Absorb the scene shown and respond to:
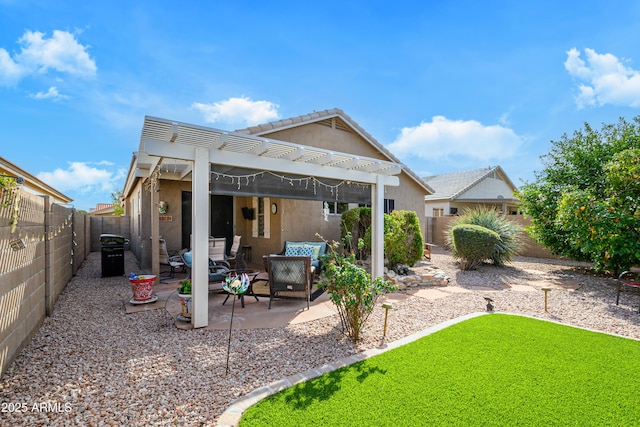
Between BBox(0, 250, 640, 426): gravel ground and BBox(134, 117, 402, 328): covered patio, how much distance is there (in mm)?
1062

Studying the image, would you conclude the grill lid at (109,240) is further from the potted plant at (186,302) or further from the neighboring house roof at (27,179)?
the potted plant at (186,302)

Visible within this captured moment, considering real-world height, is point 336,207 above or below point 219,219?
above

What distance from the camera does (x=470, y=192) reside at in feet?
75.1

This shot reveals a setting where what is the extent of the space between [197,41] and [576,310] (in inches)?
420

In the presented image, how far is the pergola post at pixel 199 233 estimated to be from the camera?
4832 mm

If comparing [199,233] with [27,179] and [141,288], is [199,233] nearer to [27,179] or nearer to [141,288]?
[141,288]

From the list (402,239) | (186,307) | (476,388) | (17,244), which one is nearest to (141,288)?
(186,307)

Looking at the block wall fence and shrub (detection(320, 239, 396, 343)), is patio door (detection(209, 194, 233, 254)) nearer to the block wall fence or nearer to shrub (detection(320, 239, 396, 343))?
the block wall fence

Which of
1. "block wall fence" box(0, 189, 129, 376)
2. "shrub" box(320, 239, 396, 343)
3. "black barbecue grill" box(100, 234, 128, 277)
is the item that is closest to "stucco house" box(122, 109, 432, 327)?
"black barbecue grill" box(100, 234, 128, 277)

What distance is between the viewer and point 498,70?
9.88 metres

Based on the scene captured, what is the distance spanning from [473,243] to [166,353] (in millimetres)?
9193

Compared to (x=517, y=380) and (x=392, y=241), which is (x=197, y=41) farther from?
(x=517, y=380)

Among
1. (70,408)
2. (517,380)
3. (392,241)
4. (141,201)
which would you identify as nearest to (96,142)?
(141,201)

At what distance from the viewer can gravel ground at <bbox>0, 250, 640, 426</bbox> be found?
2.75m
